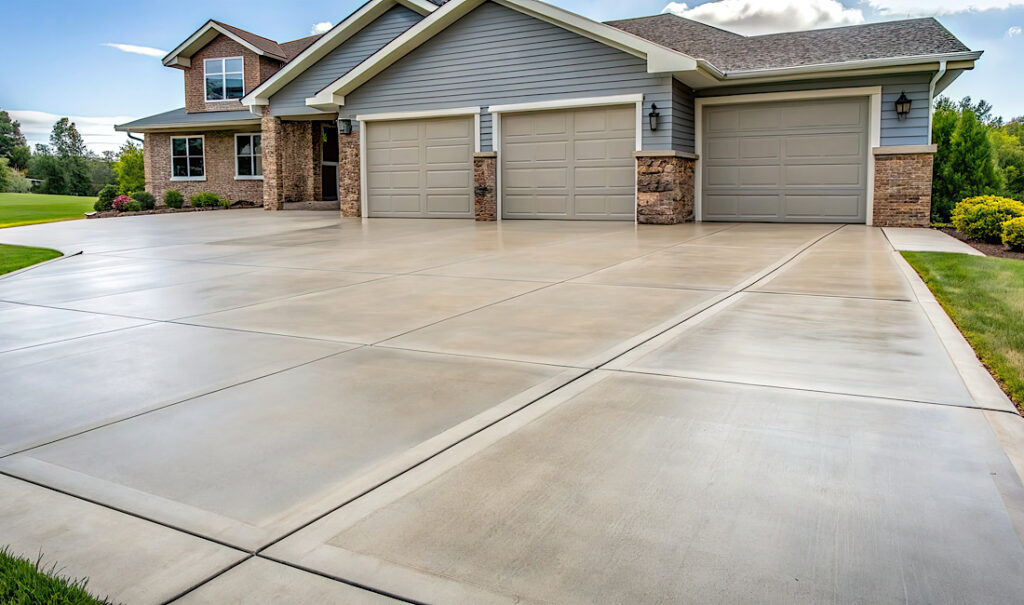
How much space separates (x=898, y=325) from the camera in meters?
4.96

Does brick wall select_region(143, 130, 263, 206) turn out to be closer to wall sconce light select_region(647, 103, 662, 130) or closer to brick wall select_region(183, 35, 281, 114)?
brick wall select_region(183, 35, 281, 114)

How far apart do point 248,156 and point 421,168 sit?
10084mm

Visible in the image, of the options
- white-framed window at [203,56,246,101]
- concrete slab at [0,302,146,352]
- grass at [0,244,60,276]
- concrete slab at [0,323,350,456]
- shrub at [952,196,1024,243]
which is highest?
white-framed window at [203,56,246,101]

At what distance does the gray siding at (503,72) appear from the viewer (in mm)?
15156

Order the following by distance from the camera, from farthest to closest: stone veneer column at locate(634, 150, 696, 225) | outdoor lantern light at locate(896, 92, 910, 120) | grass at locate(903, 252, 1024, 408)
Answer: stone veneer column at locate(634, 150, 696, 225) < outdoor lantern light at locate(896, 92, 910, 120) < grass at locate(903, 252, 1024, 408)

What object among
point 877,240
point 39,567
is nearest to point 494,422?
point 39,567

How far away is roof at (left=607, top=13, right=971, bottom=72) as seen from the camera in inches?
563

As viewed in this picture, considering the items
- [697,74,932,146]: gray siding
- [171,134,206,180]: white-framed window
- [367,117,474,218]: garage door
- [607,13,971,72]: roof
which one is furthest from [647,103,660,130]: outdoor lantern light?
[171,134,206,180]: white-framed window

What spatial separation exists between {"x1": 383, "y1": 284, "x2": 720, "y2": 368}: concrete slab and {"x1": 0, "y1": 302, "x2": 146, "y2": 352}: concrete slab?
7.16 ft

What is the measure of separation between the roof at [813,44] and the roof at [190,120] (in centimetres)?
1288

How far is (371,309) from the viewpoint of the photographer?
18.9 feet

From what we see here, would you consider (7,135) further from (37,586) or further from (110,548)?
(37,586)

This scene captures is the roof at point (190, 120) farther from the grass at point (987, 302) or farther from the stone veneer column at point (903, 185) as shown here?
the grass at point (987, 302)

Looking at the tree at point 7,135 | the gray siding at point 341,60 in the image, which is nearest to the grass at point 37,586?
the gray siding at point 341,60
